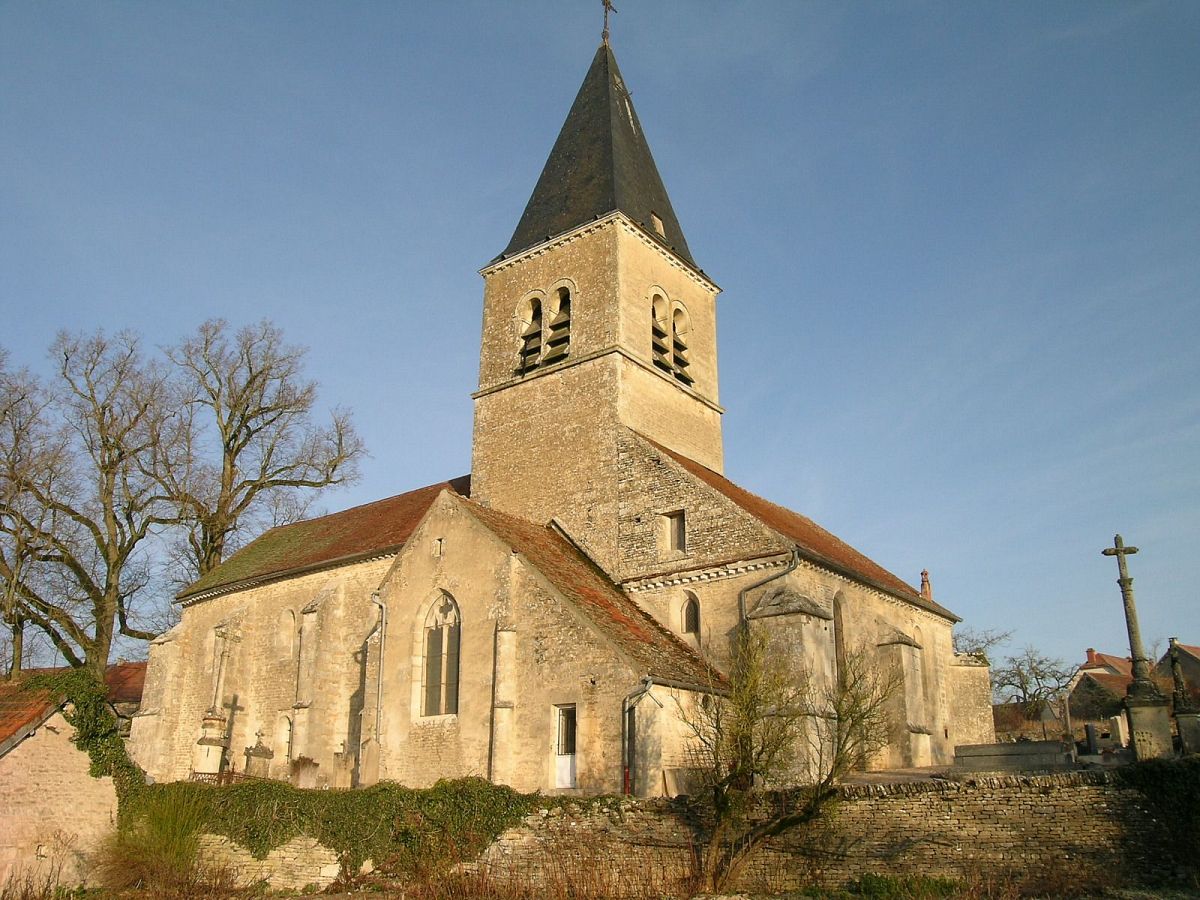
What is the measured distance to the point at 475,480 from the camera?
27.1 meters

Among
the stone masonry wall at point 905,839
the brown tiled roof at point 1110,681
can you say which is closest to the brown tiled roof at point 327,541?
the stone masonry wall at point 905,839

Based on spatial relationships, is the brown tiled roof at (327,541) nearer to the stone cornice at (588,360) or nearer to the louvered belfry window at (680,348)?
the stone cornice at (588,360)

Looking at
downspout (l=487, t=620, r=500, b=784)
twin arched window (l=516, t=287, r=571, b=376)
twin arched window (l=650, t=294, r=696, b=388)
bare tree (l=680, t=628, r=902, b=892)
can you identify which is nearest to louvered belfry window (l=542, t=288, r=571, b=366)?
twin arched window (l=516, t=287, r=571, b=376)

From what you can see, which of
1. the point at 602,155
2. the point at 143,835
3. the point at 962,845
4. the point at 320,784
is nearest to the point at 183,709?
the point at 320,784

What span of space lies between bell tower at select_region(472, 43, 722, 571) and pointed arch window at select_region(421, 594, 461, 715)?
167 inches

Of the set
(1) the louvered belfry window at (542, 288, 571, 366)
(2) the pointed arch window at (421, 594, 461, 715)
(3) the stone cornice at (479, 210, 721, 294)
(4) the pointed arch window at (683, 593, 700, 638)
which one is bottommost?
(2) the pointed arch window at (421, 594, 461, 715)

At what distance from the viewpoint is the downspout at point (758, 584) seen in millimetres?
20609

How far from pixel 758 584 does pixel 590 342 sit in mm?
8327

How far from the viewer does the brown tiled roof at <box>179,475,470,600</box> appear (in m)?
27.0

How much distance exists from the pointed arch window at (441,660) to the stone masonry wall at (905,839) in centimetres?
462

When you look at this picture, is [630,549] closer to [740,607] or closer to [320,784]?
[740,607]

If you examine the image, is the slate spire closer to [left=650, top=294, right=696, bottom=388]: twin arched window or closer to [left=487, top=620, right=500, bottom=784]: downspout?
[left=650, top=294, right=696, bottom=388]: twin arched window

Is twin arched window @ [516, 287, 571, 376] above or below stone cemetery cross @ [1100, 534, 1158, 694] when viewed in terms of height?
above

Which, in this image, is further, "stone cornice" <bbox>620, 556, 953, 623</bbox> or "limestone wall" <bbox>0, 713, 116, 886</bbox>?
"stone cornice" <bbox>620, 556, 953, 623</bbox>
